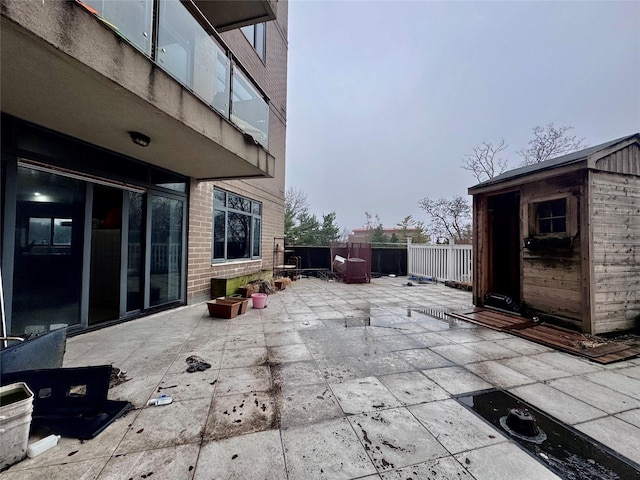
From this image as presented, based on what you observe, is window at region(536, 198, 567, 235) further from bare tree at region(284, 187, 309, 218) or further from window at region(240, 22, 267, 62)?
Answer: bare tree at region(284, 187, 309, 218)

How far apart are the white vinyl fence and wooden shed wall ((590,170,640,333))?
360 cm

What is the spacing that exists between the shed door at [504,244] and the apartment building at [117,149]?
4.80 metres

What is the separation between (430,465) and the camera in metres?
1.40

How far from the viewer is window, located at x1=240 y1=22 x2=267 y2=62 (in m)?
7.35

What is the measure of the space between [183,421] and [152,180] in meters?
3.96

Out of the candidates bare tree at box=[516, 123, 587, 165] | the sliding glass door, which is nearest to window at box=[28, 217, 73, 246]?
the sliding glass door

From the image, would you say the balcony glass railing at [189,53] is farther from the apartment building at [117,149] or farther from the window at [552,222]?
the window at [552,222]

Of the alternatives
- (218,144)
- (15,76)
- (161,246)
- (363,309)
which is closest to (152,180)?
(161,246)

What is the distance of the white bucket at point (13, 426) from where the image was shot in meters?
1.34

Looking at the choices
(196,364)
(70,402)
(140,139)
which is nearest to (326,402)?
(196,364)

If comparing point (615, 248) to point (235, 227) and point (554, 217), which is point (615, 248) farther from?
point (235, 227)

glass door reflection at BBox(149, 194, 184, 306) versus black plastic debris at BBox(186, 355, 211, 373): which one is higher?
glass door reflection at BBox(149, 194, 184, 306)

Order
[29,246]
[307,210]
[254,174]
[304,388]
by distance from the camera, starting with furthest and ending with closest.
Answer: [307,210] → [254,174] → [29,246] → [304,388]

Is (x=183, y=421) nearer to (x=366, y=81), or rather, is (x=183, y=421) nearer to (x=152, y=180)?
(x=152, y=180)
